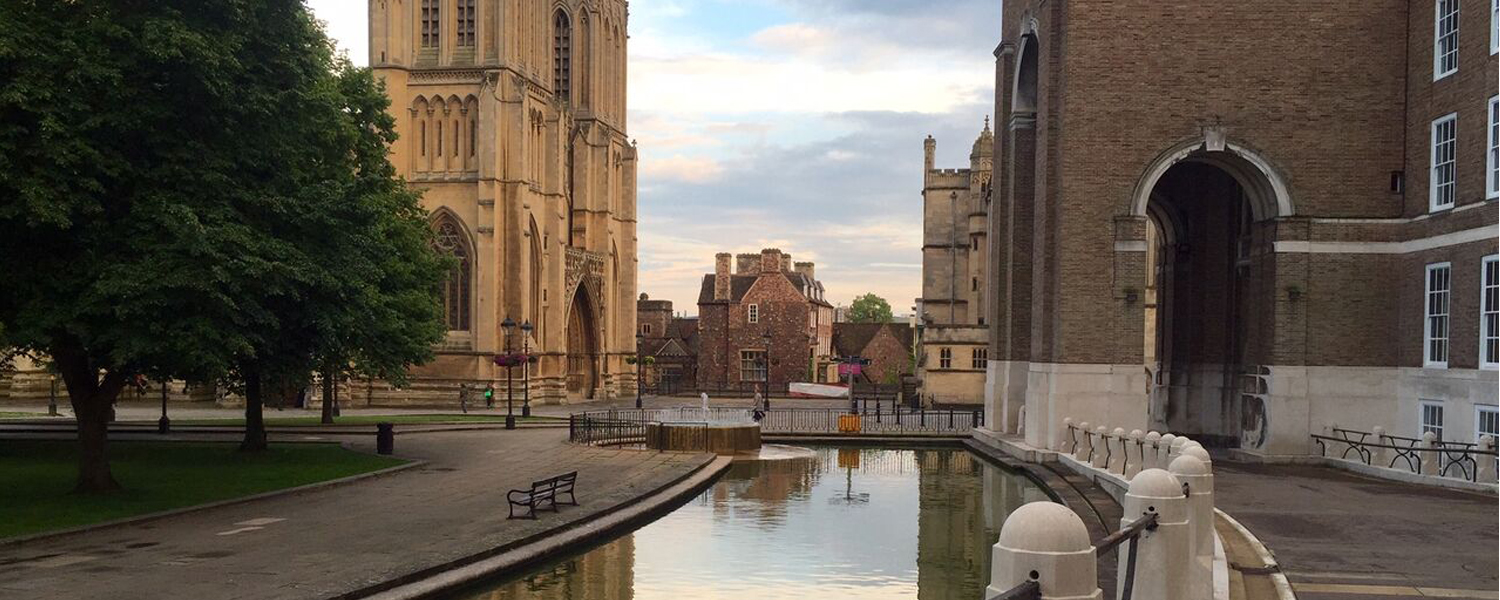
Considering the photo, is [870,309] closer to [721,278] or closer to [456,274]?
[721,278]

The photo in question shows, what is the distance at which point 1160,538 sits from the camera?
32.7ft

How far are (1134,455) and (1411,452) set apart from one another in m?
6.04

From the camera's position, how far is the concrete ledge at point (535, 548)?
14766 mm

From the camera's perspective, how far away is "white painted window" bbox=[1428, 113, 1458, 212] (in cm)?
2733

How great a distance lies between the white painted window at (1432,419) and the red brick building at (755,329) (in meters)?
59.6

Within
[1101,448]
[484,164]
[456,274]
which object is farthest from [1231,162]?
[456,274]

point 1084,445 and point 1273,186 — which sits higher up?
point 1273,186

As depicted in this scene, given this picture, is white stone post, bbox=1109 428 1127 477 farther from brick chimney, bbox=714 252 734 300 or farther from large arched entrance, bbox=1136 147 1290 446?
brick chimney, bbox=714 252 734 300

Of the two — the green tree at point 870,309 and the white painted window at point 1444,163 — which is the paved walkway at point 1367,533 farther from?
the green tree at point 870,309

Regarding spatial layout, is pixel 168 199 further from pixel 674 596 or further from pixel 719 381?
pixel 719 381

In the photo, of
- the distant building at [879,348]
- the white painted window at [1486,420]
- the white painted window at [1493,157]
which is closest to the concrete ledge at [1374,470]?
the white painted window at [1486,420]

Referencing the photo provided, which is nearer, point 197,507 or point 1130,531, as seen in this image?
point 1130,531

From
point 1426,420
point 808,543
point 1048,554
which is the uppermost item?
point 1048,554

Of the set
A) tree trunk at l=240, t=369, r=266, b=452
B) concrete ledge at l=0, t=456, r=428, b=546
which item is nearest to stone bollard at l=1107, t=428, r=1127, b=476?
concrete ledge at l=0, t=456, r=428, b=546
